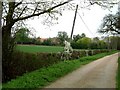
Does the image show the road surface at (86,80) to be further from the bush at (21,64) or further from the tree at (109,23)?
the tree at (109,23)

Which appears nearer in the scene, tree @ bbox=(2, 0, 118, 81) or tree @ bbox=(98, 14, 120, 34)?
tree @ bbox=(2, 0, 118, 81)

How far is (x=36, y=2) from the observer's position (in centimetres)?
1616

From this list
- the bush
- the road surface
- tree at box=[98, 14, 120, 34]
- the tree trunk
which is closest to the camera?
the road surface

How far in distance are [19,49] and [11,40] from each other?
5.62 feet

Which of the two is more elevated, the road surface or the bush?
the bush

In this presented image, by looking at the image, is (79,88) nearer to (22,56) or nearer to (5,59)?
(5,59)

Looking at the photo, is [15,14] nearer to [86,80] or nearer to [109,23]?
[86,80]

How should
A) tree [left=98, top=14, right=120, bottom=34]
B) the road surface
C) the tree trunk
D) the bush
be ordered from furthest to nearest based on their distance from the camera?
tree [left=98, top=14, right=120, bottom=34] → the bush → the tree trunk → the road surface

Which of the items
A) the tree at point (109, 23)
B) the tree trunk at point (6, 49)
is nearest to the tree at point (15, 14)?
the tree trunk at point (6, 49)

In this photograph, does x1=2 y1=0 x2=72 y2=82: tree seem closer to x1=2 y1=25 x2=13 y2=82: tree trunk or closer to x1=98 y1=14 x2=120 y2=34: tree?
x1=2 y1=25 x2=13 y2=82: tree trunk

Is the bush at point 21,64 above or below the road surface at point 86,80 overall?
above

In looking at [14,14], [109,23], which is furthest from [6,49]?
[109,23]

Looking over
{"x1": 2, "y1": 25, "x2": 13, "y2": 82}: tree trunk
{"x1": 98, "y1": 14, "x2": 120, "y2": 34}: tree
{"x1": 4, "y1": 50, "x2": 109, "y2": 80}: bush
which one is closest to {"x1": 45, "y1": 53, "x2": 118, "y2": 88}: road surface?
{"x1": 4, "y1": 50, "x2": 109, "y2": 80}: bush

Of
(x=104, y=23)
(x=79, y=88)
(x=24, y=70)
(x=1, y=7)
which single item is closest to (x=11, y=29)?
(x=1, y=7)
